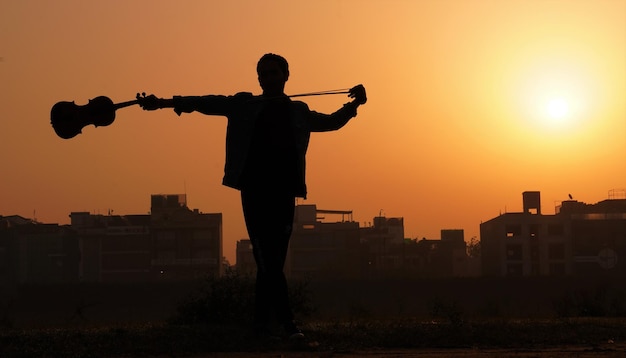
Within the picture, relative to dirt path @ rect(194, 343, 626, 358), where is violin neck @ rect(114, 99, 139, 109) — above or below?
above

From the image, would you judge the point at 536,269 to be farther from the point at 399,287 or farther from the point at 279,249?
the point at 279,249

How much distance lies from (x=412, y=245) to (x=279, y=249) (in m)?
124

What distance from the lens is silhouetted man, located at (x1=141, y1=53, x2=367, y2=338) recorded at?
9945mm

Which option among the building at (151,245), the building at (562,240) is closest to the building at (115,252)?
the building at (151,245)

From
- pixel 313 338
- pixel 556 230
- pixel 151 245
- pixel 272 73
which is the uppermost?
pixel 556 230

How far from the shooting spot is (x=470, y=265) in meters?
153

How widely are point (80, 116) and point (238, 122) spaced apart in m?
1.59

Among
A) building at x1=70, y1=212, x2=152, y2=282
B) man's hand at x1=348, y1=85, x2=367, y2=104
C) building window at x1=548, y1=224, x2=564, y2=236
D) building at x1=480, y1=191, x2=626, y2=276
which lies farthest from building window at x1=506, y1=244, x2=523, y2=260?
man's hand at x1=348, y1=85, x2=367, y2=104

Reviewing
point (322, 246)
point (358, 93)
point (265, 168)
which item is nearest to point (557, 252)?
point (322, 246)

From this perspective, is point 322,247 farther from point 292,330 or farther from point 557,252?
point 292,330

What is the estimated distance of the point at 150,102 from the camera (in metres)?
9.97

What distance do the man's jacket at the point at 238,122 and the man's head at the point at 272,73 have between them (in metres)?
0.17

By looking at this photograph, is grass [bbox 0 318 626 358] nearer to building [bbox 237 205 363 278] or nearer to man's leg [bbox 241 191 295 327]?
man's leg [bbox 241 191 295 327]

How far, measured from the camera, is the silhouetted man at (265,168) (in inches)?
392
